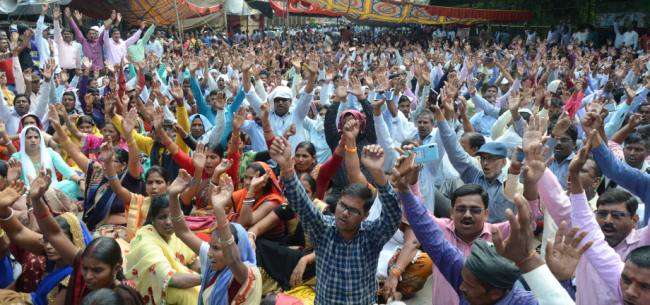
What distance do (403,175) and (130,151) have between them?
2492 millimetres

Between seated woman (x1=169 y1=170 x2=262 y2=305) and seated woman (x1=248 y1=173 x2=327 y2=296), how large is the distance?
65cm

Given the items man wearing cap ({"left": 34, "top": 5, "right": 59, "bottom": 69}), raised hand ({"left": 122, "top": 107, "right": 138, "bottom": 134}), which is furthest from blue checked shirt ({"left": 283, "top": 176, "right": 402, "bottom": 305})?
man wearing cap ({"left": 34, "top": 5, "right": 59, "bottom": 69})

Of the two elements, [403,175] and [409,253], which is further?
[409,253]

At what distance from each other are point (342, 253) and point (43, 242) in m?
1.52

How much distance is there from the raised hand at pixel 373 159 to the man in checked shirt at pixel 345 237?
28mm

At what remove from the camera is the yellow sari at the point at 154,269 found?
307 cm

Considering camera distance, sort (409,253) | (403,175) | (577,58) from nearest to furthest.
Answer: (403,175) → (409,253) → (577,58)

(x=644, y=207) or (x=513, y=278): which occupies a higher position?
(x=513, y=278)

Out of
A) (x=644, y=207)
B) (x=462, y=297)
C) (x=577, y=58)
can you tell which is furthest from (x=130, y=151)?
(x=577, y=58)

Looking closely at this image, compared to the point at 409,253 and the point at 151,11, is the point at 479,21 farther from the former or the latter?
the point at 409,253

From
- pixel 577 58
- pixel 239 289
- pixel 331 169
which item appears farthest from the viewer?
pixel 577 58

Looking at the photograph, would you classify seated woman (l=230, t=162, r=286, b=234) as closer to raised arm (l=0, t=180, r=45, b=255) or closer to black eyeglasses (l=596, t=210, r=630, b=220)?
raised arm (l=0, t=180, r=45, b=255)

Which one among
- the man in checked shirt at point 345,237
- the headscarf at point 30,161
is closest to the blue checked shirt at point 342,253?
the man in checked shirt at point 345,237

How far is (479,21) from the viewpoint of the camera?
19.8m
